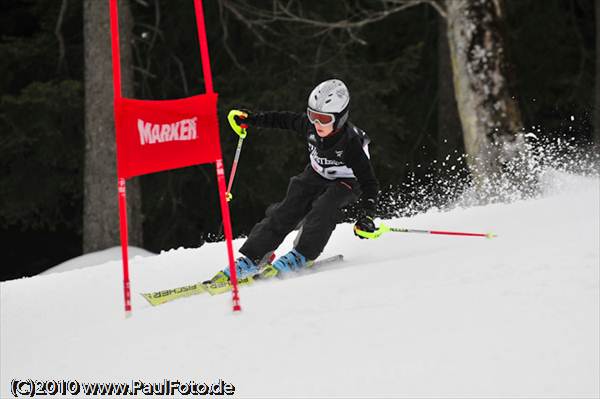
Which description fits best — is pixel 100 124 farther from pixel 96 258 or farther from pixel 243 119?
pixel 243 119

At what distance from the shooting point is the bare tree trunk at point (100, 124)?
30.0ft

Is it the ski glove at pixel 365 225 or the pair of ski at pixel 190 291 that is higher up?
the ski glove at pixel 365 225

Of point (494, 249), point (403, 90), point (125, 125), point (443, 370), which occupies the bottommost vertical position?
point (443, 370)

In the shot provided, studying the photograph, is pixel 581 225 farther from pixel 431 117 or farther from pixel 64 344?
pixel 431 117

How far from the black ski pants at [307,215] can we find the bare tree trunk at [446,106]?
8.08 m

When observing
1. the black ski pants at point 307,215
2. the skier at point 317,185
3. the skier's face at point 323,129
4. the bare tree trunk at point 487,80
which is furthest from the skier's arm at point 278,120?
the bare tree trunk at point 487,80

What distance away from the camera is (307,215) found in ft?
17.5

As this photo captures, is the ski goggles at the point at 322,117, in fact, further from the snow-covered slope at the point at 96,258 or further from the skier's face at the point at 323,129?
the snow-covered slope at the point at 96,258

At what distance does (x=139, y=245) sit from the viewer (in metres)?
10.2

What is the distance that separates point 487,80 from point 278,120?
351 centimetres

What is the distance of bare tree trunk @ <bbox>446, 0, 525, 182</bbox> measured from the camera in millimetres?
8211

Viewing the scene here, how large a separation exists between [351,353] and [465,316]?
56cm

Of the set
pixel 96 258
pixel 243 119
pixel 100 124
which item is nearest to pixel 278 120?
pixel 243 119

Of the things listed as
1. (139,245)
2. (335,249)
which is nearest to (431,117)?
(139,245)
